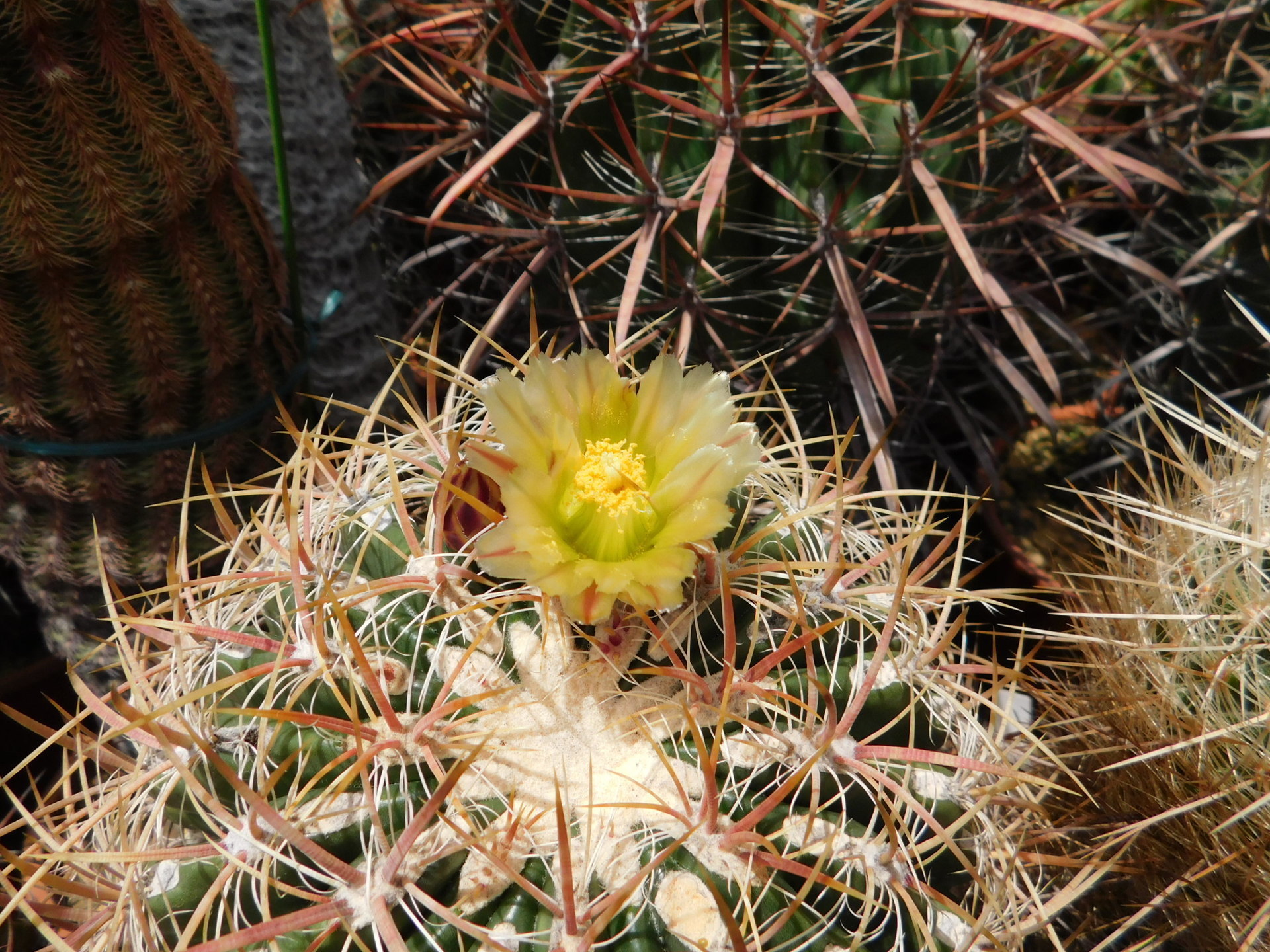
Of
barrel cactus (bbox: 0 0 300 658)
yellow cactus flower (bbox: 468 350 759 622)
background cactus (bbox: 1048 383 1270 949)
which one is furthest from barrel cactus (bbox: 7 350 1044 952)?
barrel cactus (bbox: 0 0 300 658)

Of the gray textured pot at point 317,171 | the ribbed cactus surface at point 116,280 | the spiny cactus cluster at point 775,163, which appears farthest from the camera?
the gray textured pot at point 317,171

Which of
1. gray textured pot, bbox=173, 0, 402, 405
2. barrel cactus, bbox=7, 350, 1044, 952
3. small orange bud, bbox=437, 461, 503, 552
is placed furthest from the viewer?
gray textured pot, bbox=173, 0, 402, 405

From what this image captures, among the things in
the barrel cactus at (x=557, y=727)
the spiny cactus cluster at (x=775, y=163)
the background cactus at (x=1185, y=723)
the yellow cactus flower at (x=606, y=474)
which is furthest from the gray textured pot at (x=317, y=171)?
the background cactus at (x=1185, y=723)

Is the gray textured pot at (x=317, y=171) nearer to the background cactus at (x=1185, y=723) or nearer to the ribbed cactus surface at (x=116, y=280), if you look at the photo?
the ribbed cactus surface at (x=116, y=280)

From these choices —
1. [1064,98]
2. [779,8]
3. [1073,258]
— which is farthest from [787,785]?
[1073,258]

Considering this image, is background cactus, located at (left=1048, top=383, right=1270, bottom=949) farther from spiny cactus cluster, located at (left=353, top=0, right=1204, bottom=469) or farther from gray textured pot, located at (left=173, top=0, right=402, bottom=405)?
gray textured pot, located at (left=173, top=0, right=402, bottom=405)

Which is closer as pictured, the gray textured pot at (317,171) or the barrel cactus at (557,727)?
the barrel cactus at (557,727)

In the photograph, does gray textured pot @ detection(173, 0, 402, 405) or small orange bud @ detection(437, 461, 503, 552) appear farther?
gray textured pot @ detection(173, 0, 402, 405)

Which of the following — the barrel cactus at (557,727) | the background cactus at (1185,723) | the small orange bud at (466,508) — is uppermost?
the small orange bud at (466,508)
